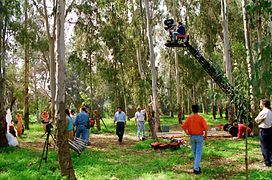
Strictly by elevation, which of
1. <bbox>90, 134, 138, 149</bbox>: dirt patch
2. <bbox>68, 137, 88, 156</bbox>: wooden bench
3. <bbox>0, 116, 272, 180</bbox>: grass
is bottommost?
<bbox>90, 134, 138, 149</bbox>: dirt patch

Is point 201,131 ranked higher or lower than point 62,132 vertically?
lower

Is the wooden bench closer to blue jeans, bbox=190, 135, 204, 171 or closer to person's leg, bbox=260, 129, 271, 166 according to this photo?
blue jeans, bbox=190, 135, 204, 171

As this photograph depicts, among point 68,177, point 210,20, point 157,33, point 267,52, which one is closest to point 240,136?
point 68,177

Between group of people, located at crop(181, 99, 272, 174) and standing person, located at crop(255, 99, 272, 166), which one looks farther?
standing person, located at crop(255, 99, 272, 166)

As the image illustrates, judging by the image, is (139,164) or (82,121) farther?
(82,121)

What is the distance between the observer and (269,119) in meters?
8.29

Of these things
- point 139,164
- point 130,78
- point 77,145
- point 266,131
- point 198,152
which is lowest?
point 139,164

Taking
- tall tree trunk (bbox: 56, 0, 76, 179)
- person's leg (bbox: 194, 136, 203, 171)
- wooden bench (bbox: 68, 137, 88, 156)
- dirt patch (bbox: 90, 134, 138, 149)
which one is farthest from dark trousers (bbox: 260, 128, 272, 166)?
dirt patch (bbox: 90, 134, 138, 149)

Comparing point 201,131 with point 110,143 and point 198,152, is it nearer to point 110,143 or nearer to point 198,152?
point 198,152

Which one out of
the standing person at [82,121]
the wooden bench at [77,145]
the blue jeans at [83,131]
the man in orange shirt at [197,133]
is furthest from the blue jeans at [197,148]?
the blue jeans at [83,131]

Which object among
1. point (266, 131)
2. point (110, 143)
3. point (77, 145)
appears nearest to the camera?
point (266, 131)

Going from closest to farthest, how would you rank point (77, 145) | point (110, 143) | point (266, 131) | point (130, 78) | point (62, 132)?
1. point (62, 132)
2. point (266, 131)
3. point (77, 145)
4. point (110, 143)
5. point (130, 78)

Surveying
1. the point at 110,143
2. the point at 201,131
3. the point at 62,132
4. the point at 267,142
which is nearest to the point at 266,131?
the point at 267,142

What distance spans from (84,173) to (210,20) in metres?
25.9
